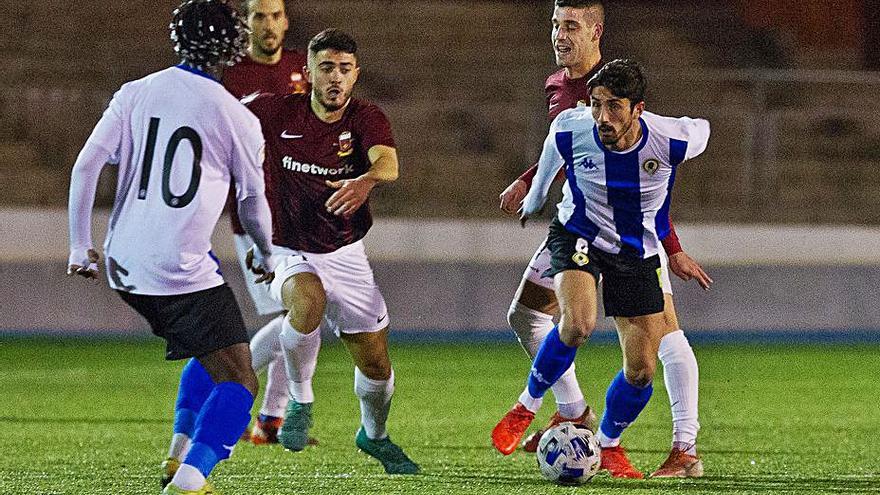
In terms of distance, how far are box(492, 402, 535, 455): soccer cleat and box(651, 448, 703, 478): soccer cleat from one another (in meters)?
0.53

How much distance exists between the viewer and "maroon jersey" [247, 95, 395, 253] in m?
6.54

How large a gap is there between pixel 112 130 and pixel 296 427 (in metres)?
1.98

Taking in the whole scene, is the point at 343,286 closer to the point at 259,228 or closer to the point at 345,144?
the point at 345,144

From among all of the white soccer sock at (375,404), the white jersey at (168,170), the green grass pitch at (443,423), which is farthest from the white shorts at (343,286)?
the white jersey at (168,170)

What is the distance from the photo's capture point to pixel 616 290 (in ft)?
20.3

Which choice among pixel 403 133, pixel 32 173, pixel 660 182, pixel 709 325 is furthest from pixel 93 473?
pixel 403 133

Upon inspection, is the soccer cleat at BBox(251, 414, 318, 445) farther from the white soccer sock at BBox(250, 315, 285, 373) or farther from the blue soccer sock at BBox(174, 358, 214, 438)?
the blue soccer sock at BBox(174, 358, 214, 438)

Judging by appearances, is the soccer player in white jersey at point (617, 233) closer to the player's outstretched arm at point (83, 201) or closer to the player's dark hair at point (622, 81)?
the player's dark hair at point (622, 81)

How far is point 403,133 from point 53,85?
3534 mm

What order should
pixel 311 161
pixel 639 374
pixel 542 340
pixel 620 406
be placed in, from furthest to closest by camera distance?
pixel 542 340, pixel 311 161, pixel 620 406, pixel 639 374

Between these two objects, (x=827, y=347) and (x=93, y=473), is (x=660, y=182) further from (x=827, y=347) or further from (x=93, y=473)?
(x=827, y=347)

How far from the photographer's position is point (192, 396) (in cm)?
558

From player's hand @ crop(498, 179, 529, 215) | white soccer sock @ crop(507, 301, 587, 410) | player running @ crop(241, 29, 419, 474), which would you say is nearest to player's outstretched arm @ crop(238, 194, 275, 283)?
player running @ crop(241, 29, 419, 474)

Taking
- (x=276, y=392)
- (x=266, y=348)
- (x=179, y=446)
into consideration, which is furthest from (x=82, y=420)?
(x=179, y=446)
